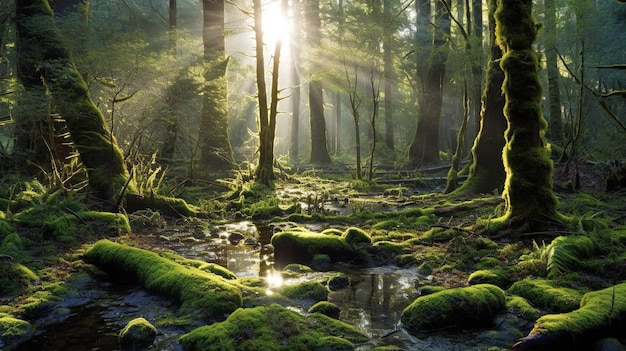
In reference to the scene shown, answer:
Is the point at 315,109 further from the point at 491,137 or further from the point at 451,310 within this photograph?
the point at 451,310

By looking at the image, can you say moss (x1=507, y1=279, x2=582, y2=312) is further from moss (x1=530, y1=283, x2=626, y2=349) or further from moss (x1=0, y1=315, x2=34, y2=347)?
moss (x1=0, y1=315, x2=34, y2=347)

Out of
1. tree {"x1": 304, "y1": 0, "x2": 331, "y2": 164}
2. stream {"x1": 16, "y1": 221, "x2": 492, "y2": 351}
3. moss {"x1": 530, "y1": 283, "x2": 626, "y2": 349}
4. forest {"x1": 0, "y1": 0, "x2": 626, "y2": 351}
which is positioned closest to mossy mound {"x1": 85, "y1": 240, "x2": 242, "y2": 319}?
forest {"x1": 0, "y1": 0, "x2": 626, "y2": 351}

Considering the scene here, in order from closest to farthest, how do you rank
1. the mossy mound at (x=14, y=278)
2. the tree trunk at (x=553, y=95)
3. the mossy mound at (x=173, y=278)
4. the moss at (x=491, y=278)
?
the mossy mound at (x=173, y=278)
the mossy mound at (x=14, y=278)
the moss at (x=491, y=278)
the tree trunk at (x=553, y=95)

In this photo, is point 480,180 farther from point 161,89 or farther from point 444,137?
point 444,137

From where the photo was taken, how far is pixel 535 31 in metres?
7.74

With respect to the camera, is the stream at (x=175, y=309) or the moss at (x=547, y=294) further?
the moss at (x=547, y=294)

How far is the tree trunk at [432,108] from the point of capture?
2027 cm

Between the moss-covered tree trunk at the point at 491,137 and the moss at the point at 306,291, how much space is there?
7.49 meters

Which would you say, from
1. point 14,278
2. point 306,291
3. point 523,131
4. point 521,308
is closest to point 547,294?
point 521,308

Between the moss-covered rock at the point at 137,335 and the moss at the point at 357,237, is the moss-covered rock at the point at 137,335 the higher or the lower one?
the lower one

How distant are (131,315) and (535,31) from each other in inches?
294

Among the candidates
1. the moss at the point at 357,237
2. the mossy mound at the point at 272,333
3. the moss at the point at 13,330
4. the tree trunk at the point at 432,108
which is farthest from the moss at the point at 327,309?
the tree trunk at the point at 432,108

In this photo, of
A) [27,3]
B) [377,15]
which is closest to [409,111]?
[377,15]

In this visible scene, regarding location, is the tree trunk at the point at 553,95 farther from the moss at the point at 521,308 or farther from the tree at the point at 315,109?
the moss at the point at 521,308
